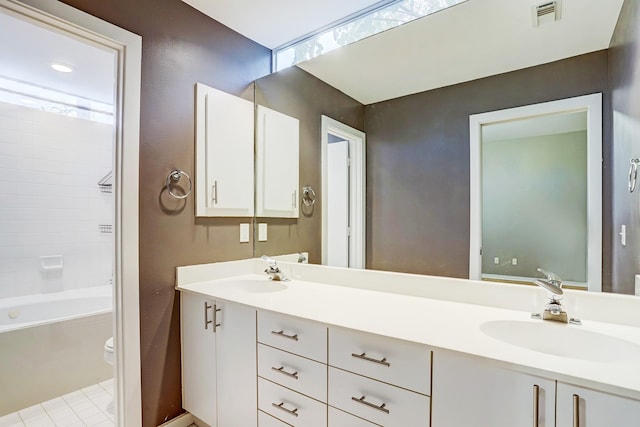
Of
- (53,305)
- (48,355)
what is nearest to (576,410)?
(48,355)

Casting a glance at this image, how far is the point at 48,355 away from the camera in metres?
2.11

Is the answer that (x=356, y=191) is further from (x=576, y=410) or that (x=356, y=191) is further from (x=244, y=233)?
(x=576, y=410)

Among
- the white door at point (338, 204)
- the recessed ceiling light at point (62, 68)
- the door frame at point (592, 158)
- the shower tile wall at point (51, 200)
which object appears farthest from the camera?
the shower tile wall at point (51, 200)

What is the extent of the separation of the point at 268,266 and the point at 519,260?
1.42 m

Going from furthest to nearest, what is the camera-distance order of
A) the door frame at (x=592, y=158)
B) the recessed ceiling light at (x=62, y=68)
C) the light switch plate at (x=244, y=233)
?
the recessed ceiling light at (x=62, y=68) < the light switch plate at (x=244, y=233) < the door frame at (x=592, y=158)

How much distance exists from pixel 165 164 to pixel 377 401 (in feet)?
5.02

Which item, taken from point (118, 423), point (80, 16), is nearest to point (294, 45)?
point (80, 16)

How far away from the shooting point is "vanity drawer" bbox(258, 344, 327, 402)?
1176 mm

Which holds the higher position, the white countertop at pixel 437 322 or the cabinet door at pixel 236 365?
the white countertop at pixel 437 322

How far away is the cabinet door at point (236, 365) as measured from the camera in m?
1.41

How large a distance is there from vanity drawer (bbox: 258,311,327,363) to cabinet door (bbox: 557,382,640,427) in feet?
2.30

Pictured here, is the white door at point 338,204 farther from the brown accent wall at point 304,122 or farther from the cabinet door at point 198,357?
the cabinet door at point 198,357

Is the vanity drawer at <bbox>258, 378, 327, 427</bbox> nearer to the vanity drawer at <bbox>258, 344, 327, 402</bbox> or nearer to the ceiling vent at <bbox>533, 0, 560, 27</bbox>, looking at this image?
the vanity drawer at <bbox>258, 344, 327, 402</bbox>

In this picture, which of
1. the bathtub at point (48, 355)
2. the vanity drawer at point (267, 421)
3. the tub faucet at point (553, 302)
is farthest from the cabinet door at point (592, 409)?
the bathtub at point (48, 355)
